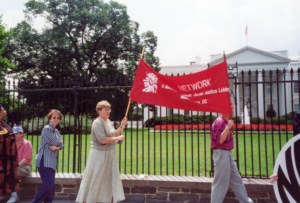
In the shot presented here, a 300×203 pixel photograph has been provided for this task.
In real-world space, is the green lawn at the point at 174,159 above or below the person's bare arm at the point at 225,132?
below

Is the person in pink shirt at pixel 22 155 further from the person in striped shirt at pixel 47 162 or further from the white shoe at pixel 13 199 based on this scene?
the person in striped shirt at pixel 47 162

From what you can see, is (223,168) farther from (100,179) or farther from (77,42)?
(77,42)

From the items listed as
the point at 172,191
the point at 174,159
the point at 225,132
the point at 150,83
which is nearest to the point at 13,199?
the point at 172,191

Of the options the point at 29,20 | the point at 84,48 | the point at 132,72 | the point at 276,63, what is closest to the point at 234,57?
the point at 276,63

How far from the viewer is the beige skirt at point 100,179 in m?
4.36

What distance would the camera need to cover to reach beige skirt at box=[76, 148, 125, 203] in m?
4.36

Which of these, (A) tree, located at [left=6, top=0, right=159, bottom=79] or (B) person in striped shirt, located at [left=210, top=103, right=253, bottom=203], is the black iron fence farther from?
(A) tree, located at [left=6, top=0, right=159, bottom=79]

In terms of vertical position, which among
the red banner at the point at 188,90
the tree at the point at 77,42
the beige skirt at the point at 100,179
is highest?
the tree at the point at 77,42

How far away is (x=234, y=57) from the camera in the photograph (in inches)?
1734

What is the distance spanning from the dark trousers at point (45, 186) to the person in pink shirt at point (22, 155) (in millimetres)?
1057

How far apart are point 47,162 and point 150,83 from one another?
7.25ft

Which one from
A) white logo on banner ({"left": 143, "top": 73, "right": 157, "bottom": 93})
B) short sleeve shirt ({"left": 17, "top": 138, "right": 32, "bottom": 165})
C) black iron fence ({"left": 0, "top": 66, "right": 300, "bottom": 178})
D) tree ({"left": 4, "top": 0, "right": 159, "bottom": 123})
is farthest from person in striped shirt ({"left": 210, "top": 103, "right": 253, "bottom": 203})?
tree ({"left": 4, "top": 0, "right": 159, "bottom": 123})

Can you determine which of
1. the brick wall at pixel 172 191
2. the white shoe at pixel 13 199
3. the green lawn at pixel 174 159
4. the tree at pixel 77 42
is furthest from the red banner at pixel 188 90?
the tree at pixel 77 42

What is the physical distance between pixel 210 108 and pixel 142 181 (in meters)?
2.01
